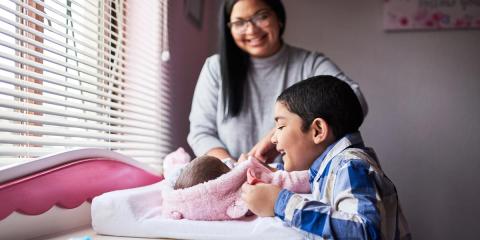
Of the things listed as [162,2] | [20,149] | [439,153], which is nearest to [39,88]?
[20,149]

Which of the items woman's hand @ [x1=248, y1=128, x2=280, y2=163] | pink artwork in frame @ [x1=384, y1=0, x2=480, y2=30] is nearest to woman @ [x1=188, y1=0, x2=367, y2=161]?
woman's hand @ [x1=248, y1=128, x2=280, y2=163]

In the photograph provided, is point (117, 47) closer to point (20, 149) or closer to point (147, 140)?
point (147, 140)

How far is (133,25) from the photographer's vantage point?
1574 mm

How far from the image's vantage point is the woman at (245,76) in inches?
61.2

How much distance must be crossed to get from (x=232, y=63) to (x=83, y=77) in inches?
23.9

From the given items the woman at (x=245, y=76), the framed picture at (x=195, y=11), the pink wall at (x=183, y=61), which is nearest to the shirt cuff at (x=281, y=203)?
the woman at (x=245, y=76)

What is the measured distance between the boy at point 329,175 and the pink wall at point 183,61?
966 millimetres

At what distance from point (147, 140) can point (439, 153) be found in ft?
4.89

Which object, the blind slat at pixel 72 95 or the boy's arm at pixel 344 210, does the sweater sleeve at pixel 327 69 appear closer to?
the blind slat at pixel 72 95

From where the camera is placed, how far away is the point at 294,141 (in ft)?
3.22

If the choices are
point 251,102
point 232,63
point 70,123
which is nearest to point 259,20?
point 232,63

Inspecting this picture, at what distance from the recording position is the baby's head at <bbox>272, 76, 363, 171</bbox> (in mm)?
964

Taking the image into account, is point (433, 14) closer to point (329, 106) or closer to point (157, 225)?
point (329, 106)

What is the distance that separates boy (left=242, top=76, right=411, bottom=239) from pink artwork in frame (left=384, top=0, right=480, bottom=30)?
141 cm
